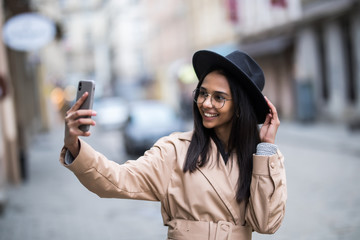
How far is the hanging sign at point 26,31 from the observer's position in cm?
977

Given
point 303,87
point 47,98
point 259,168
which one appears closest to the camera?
point 259,168

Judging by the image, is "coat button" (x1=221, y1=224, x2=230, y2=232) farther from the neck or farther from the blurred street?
the blurred street

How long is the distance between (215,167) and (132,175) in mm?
397

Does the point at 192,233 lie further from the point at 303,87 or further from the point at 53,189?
the point at 303,87

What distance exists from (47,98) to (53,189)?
63.6ft

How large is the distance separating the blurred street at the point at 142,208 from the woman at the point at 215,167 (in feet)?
2.45

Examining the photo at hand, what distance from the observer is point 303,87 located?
65.0 ft

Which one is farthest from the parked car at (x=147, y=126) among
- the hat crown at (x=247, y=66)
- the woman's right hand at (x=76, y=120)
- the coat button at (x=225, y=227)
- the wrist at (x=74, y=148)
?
the woman's right hand at (x=76, y=120)

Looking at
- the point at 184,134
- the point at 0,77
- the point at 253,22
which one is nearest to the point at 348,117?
the point at 253,22

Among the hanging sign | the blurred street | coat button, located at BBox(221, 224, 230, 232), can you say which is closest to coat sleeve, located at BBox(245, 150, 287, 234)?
coat button, located at BBox(221, 224, 230, 232)

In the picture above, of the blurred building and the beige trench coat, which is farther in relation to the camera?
the blurred building

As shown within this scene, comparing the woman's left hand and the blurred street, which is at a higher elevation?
the woman's left hand

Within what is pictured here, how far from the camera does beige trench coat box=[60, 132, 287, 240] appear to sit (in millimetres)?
2258

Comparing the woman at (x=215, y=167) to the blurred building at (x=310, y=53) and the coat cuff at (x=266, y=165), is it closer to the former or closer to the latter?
the coat cuff at (x=266, y=165)
